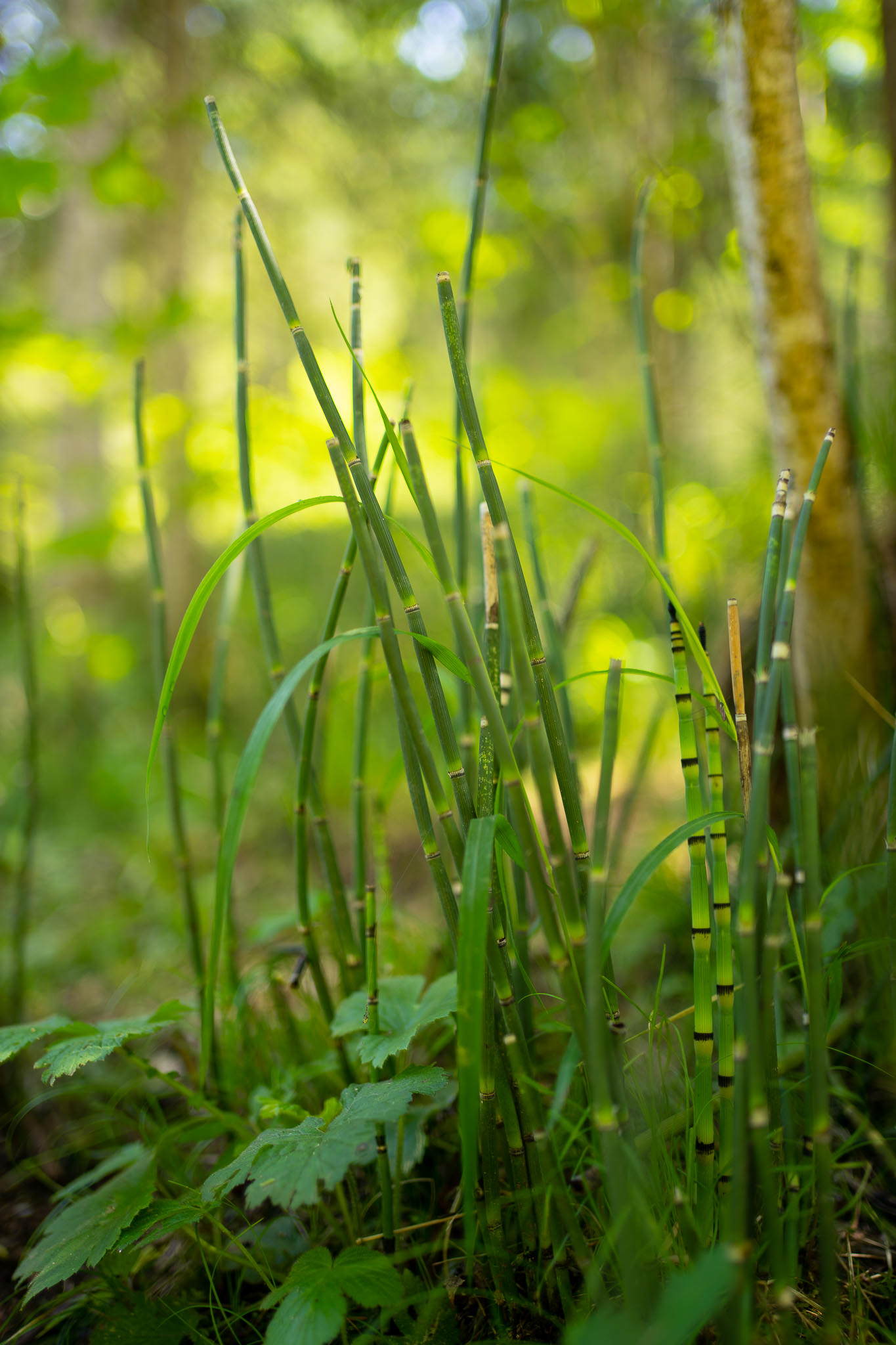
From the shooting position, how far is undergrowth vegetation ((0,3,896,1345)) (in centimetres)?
38

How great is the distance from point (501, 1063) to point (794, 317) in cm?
83

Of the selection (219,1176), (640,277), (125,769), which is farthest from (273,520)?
(125,769)

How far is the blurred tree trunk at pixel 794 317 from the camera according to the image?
2.57ft

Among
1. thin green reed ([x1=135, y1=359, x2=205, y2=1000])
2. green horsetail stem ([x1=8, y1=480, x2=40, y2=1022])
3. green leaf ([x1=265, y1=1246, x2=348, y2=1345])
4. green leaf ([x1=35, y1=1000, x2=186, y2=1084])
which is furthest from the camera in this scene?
green horsetail stem ([x1=8, y1=480, x2=40, y2=1022])

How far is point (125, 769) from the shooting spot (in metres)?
2.05

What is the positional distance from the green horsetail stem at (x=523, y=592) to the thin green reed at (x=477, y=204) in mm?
137

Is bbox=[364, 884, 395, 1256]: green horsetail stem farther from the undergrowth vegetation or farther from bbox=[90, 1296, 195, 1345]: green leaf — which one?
bbox=[90, 1296, 195, 1345]: green leaf

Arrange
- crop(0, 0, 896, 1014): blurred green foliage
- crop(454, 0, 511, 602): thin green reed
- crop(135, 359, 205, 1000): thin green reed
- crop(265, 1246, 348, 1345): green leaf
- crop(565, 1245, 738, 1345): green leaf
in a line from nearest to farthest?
1. crop(565, 1245, 738, 1345): green leaf
2. crop(265, 1246, 348, 1345): green leaf
3. crop(454, 0, 511, 602): thin green reed
4. crop(135, 359, 205, 1000): thin green reed
5. crop(0, 0, 896, 1014): blurred green foliage

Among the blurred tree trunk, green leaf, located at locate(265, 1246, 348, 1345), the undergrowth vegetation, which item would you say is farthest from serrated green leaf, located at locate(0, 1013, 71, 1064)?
the blurred tree trunk

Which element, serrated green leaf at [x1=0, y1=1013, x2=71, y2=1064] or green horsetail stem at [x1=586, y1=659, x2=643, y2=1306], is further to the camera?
serrated green leaf at [x1=0, y1=1013, x2=71, y2=1064]

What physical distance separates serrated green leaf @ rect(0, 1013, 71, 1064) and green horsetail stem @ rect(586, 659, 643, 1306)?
1.24 ft

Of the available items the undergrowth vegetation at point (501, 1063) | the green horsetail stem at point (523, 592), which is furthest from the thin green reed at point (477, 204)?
the green horsetail stem at point (523, 592)

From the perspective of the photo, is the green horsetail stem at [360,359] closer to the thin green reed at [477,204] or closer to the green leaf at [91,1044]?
the thin green reed at [477,204]

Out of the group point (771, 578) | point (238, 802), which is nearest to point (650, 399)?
point (771, 578)
